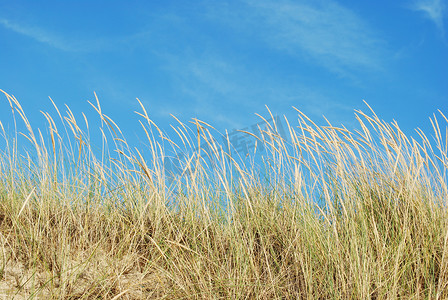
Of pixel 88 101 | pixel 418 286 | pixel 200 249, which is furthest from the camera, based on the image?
pixel 88 101

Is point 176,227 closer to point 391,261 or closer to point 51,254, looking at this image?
point 51,254

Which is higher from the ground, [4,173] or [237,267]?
[4,173]

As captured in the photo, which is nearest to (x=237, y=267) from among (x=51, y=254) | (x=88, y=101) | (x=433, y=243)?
(x=51, y=254)

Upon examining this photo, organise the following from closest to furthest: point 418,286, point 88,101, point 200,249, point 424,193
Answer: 1. point 418,286
2. point 200,249
3. point 88,101
4. point 424,193

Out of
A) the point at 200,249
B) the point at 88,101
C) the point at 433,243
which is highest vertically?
the point at 88,101

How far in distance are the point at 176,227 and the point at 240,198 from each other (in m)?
0.46

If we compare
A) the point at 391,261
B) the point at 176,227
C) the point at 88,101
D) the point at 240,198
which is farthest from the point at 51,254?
the point at 391,261

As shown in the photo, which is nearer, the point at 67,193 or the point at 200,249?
the point at 200,249

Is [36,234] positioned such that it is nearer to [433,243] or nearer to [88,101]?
[88,101]

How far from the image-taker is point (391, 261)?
7.02 feet

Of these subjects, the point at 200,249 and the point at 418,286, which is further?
the point at 200,249

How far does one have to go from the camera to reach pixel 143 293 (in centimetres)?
206

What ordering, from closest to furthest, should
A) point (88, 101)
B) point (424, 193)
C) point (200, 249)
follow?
point (200, 249) → point (88, 101) → point (424, 193)

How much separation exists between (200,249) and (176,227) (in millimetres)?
238
